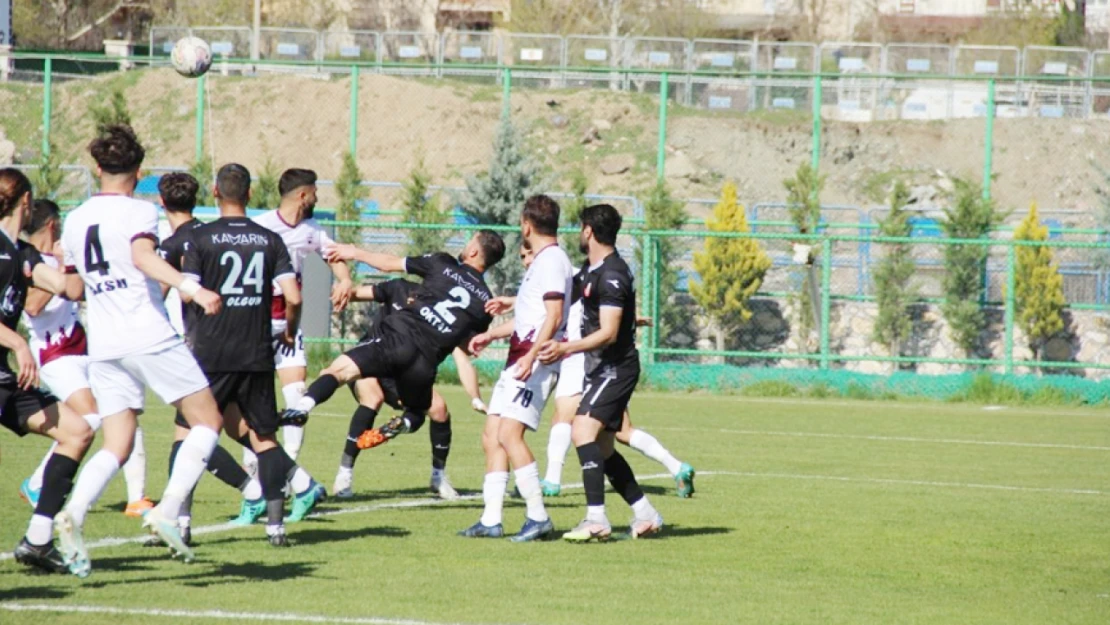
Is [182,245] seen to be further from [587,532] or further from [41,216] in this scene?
[587,532]

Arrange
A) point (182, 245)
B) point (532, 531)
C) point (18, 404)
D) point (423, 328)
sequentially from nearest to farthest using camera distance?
point (18, 404)
point (182, 245)
point (532, 531)
point (423, 328)

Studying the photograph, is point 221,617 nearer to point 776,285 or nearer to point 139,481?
point 139,481

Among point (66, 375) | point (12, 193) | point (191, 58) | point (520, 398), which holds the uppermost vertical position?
point (191, 58)

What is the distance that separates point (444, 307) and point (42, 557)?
362 cm

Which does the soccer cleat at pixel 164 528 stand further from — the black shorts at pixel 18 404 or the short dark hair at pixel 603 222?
the short dark hair at pixel 603 222

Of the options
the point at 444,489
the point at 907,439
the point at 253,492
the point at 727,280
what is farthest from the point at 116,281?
the point at 727,280

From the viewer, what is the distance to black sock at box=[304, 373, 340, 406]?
9.40 metres

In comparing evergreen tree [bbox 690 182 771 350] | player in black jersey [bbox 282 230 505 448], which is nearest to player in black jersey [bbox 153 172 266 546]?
player in black jersey [bbox 282 230 505 448]

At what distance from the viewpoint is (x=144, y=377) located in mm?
7449

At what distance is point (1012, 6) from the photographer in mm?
65688

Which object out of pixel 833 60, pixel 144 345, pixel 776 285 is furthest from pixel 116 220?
pixel 833 60

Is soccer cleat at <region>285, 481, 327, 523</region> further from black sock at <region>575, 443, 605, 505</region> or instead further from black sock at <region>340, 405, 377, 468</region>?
black sock at <region>575, 443, 605, 505</region>

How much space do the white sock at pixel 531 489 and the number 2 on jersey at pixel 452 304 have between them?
1595 millimetres

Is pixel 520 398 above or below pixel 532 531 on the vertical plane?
above
